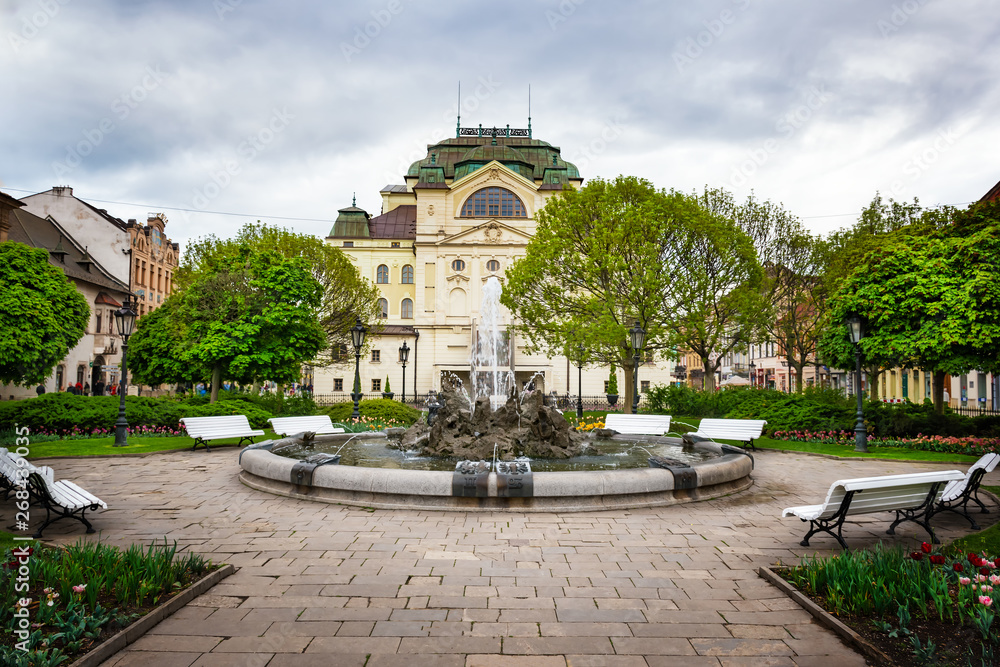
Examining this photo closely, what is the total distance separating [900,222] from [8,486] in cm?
3607

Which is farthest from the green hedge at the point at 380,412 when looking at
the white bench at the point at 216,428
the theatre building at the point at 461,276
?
the theatre building at the point at 461,276

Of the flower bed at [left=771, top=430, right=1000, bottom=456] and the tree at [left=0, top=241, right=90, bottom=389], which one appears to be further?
the tree at [left=0, top=241, right=90, bottom=389]

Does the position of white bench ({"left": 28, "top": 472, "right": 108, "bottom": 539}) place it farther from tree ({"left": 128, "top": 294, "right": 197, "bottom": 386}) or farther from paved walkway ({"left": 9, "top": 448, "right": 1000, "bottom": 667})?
tree ({"left": 128, "top": 294, "right": 197, "bottom": 386})

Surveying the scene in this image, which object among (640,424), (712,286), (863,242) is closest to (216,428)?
(640,424)

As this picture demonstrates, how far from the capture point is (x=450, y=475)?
8523 millimetres

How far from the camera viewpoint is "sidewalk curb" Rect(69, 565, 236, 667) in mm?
3812

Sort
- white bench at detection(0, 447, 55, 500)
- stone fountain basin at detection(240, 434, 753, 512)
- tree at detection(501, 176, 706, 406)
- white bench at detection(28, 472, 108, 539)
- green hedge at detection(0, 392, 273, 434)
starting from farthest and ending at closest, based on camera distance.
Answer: tree at detection(501, 176, 706, 406) < green hedge at detection(0, 392, 273, 434) < stone fountain basin at detection(240, 434, 753, 512) < white bench at detection(28, 472, 108, 539) < white bench at detection(0, 447, 55, 500)

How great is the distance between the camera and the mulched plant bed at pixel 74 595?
3.75 m

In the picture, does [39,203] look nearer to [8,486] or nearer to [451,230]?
[451,230]

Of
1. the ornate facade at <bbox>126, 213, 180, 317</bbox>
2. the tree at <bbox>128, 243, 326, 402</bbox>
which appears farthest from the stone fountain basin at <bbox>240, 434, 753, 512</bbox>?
the ornate facade at <bbox>126, 213, 180, 317</bbox>

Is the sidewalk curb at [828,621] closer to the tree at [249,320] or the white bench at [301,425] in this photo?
the white bench at [301,425]

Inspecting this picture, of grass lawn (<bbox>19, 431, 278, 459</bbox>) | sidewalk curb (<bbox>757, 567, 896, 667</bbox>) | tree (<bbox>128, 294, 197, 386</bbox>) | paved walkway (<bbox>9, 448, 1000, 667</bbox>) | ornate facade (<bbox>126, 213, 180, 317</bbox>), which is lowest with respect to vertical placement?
grass lawn (<bbox>19, 431, 278, 459</bbox>)

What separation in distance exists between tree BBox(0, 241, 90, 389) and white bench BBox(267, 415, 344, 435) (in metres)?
9.33

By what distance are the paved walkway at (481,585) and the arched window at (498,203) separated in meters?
43.0
